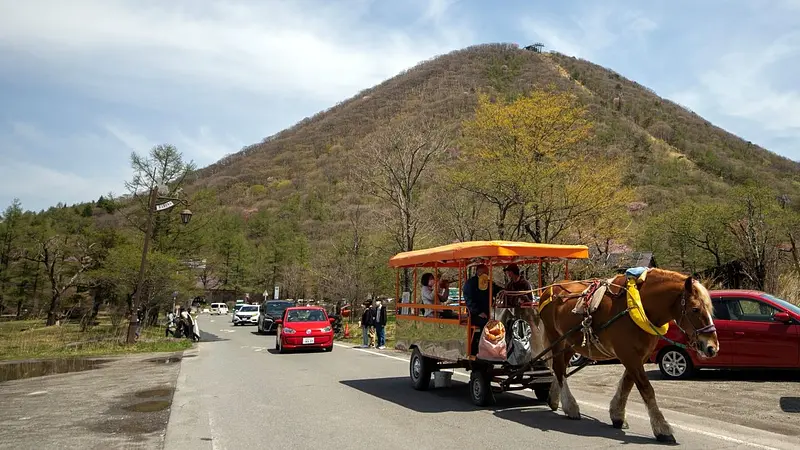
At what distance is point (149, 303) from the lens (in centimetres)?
3209

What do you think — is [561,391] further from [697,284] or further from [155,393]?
[155,393]

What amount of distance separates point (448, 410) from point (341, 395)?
2571 millimetres

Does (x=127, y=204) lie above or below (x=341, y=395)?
above

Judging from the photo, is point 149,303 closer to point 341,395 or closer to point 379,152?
point 379,152

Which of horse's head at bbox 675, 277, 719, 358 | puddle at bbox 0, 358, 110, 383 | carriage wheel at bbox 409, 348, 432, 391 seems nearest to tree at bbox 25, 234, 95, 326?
puddle at bbox 0, 358, 110, 383

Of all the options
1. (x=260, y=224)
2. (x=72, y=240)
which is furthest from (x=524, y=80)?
(x=72, y=240)

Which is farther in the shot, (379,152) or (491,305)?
(379,152)

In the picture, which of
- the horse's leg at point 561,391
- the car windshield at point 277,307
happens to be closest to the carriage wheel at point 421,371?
the horse's leg at point 561,391

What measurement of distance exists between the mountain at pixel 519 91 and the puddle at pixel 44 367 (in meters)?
40.2

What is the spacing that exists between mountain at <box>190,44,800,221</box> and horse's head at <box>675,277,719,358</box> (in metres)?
44.3

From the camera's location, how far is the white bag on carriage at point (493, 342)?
28.0 feet

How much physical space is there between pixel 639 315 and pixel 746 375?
732 centimetres

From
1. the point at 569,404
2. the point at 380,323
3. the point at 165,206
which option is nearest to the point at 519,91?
the point at 380,323

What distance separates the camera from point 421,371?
11.1 metres
